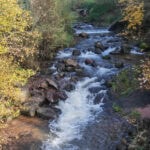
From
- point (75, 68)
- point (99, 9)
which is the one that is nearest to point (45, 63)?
point (75, 68)

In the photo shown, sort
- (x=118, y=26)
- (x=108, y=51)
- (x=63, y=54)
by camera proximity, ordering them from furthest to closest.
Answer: (x=118, y=26)
(x=108, y=51)
(x=63, y=54)

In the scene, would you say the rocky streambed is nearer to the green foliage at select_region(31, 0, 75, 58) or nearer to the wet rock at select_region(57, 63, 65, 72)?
the wet rock at select_region(57, 63, 65, 72)

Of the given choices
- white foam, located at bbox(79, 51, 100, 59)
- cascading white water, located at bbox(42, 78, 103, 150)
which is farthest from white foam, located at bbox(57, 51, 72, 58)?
cascading white water, located at bbox(42, 78, 103, 150)

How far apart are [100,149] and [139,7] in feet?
81.4

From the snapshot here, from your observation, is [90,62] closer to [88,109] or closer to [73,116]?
[88,109]

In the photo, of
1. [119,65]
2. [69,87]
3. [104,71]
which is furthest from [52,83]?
[119,65]

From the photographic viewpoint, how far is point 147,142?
2305 cm

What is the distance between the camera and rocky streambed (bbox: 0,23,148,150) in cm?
2641

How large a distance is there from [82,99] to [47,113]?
13.8ft

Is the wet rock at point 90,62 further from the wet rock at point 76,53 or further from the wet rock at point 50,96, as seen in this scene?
the wet rock at point 50,96

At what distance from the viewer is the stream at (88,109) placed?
2617 cm

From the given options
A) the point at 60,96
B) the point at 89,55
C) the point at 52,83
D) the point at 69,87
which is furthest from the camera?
the point at 89,55

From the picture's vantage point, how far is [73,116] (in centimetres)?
3033

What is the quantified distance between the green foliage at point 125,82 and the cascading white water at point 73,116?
1.93 metres
